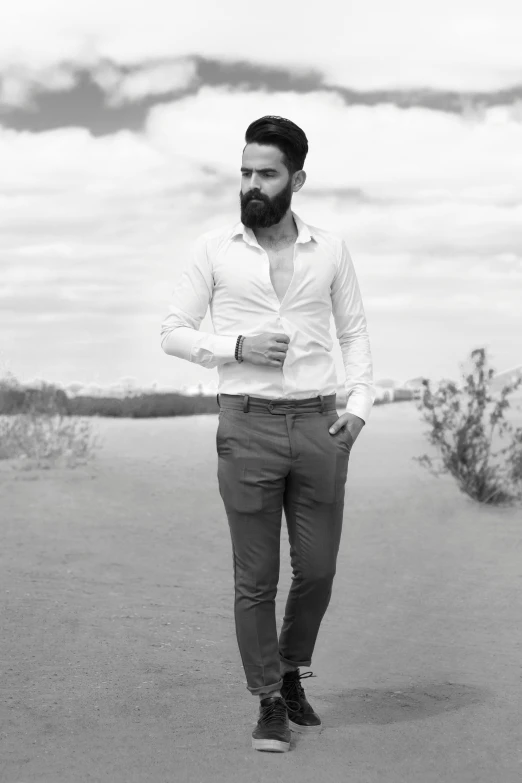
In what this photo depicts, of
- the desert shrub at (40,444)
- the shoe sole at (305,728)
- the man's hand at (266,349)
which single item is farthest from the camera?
the desert shrub at (40,444)

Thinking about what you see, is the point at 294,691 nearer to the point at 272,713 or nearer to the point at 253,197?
the point at 272,713

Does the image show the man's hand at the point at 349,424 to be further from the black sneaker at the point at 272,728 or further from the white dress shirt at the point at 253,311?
the black sneaker at the point at 272,728

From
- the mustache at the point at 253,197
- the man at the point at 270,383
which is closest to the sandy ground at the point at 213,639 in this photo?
the man at the point at 270,383

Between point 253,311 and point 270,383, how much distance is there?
32cm

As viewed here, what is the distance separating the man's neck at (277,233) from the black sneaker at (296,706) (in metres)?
1.99

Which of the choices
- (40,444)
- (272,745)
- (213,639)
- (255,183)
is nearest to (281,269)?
(255,183)

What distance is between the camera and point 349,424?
16.9 feet

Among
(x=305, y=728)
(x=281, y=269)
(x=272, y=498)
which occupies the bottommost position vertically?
(x=305, y=728)

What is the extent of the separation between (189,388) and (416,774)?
2170cm

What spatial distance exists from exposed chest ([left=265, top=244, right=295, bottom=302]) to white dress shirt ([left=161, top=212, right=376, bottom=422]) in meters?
0.04

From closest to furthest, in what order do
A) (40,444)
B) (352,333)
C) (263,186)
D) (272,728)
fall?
(263,186)
(272,728)
(352,333)
(40,444)

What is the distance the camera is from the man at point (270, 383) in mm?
5012

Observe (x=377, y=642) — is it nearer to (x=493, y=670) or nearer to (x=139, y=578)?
(x=493, y=670)

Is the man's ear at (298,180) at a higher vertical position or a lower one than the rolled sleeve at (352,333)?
higher
